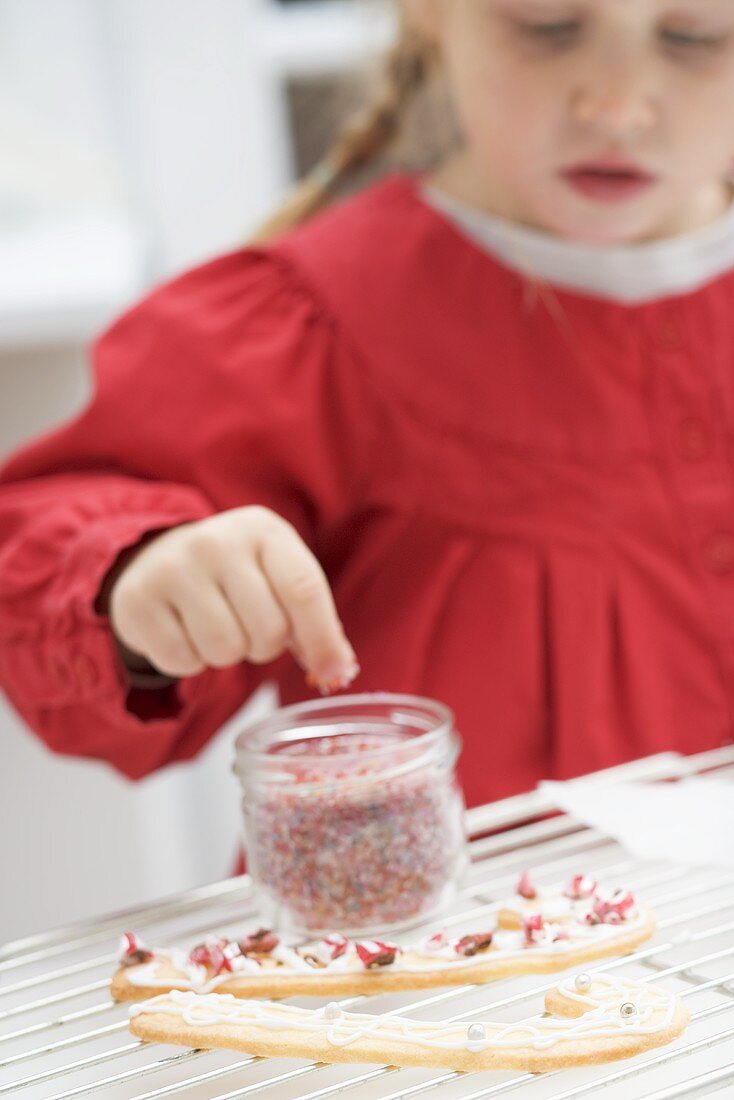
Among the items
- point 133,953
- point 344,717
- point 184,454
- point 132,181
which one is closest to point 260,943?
point 133,953

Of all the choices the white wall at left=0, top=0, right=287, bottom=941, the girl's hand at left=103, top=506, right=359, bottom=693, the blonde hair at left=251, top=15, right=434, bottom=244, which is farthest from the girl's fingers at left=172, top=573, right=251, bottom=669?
the white wall at left=0, top=0, right=287, bottom=941

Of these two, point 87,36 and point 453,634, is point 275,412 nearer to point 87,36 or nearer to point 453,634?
point 453,634

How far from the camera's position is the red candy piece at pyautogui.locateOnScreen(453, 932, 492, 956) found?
0.56 m

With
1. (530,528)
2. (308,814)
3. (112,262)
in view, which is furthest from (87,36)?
(308,814)

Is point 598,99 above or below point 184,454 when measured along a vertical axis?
above

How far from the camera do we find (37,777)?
1.29 metres

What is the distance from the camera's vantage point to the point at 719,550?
2.97 ft

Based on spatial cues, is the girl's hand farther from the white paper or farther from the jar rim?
the white paper

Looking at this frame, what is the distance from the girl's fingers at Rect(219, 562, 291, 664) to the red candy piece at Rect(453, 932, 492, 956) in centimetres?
18

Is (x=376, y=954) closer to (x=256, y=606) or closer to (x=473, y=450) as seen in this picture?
(x=256, y=606)

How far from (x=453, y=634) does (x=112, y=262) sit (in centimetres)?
55

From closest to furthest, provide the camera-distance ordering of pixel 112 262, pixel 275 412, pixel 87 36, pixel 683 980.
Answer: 1. pixel 683 980
2. pixel 275 412
3. pixel 112 262
4. pixel 87 36

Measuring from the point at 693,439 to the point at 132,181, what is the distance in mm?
877

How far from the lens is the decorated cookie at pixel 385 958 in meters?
0.55
